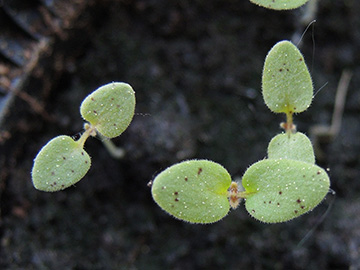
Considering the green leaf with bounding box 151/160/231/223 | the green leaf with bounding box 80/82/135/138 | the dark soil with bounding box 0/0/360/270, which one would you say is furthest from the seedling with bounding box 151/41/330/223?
the dark soil with bounding box 0/0/360/270

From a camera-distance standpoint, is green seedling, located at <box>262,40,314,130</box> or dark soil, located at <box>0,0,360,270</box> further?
dark soil, located at <box>0,0,360,270</box>

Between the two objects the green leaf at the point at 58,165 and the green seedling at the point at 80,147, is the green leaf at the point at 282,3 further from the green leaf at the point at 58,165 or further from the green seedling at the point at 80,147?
the green leaf at the point at 58,165

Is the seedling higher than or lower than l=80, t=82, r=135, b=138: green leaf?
lower

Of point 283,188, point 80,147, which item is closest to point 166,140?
point 80,147

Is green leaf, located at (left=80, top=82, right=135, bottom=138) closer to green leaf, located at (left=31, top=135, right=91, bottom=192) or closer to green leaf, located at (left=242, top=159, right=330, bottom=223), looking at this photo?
green leaf, located at (left=31, top=135, right=91, bottom=192)

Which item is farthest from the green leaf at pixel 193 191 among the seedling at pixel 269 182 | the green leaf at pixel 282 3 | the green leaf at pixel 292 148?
the green leaf at pixel 282 3

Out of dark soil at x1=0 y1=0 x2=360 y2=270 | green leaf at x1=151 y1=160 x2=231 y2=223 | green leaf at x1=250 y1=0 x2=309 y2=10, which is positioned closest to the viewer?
green leaf at x1=151 y1=160 x2=231 y2=223

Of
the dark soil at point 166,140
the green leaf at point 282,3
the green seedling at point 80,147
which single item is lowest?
the dark soil at point 166,140

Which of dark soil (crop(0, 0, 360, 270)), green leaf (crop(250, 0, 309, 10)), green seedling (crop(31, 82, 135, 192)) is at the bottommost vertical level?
dark soil (crop(0, 0, 360, 270))
